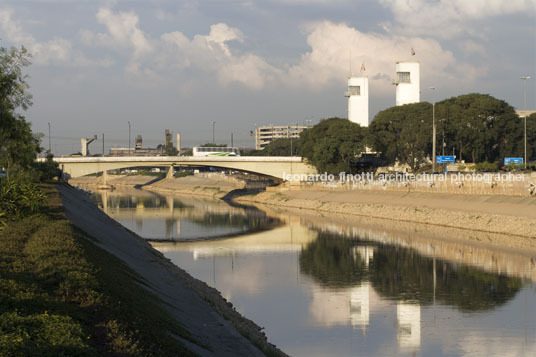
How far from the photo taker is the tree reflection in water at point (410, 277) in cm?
3762

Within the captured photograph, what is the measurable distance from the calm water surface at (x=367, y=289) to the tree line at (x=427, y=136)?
44091 millimetres

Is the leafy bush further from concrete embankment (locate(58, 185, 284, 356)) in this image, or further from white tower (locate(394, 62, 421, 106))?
white tower (locate(394, 62, 421, 106))

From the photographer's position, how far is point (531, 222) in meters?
60.4

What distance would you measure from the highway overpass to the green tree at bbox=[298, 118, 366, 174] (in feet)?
10.7

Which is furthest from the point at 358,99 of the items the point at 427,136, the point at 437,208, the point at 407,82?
the point at 437,208

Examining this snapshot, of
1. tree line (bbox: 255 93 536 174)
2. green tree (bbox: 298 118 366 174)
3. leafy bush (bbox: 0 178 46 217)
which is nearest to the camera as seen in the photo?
leafy bush (bbox: 0 178 46 217)

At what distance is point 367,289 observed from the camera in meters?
40.2

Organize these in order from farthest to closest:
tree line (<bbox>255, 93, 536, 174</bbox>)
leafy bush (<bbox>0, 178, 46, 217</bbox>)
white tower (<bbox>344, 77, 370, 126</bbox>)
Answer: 1. white tower (<bbox>344, 77, 370, 126</bbox>)
2. tree line (<bbox>255, 93, 536, 174</bbox>)
3. leafy bush (<bbox>0, 178, 46, 217</bbox>)

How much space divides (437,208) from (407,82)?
3417 inches

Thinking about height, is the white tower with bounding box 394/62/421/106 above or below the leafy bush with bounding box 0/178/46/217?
above

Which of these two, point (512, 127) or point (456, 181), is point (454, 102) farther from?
point (456, 181)

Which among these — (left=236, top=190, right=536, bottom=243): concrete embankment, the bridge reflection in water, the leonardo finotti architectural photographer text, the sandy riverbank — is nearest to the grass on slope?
(left=236, top=190, right=536, bottom=243): concrete embankment

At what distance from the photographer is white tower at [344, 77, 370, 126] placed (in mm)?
180375

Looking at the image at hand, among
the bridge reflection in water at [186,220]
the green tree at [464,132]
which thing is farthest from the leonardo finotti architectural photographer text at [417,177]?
the bridge reflection in water at [186,220]
